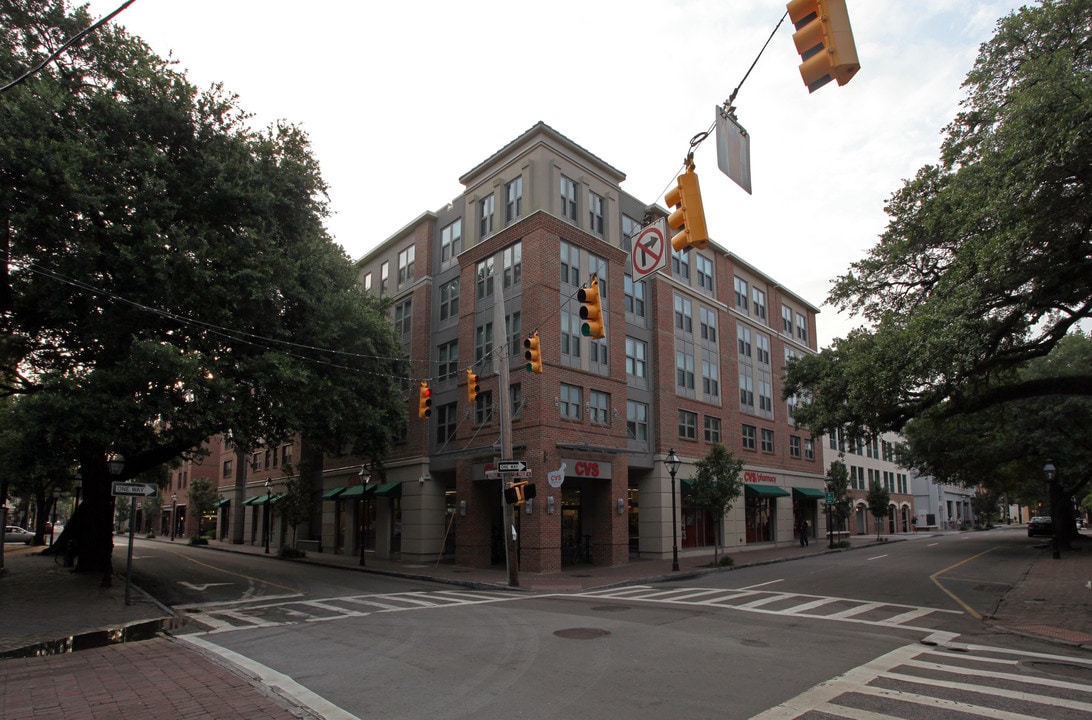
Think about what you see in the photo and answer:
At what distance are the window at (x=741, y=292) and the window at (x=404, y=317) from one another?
19527 millimetres

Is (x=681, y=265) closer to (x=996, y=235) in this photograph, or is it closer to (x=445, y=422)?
(x=445, y=422)

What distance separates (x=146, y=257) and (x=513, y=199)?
50.0 ft

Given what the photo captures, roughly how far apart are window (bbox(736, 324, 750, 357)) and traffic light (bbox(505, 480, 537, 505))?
23.7 m

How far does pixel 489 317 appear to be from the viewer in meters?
28.9

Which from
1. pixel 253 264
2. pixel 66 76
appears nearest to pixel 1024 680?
pixel 253 264

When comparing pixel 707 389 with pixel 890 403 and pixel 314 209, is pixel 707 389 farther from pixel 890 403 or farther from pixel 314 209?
pixel 314 209

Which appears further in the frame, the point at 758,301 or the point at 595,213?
the point at 758,301

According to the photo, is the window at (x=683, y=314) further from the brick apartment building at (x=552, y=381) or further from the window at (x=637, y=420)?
the window at (x=637, y=420)

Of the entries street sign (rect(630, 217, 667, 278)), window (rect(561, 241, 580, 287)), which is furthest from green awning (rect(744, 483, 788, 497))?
street sign (rect(630, 217, 667, 278))

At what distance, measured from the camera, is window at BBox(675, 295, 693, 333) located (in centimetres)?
3424

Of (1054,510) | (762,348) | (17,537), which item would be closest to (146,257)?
(762,348)

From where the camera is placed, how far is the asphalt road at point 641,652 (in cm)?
714

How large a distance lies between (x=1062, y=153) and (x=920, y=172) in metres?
7.89

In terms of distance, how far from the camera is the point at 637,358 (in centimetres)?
3139
